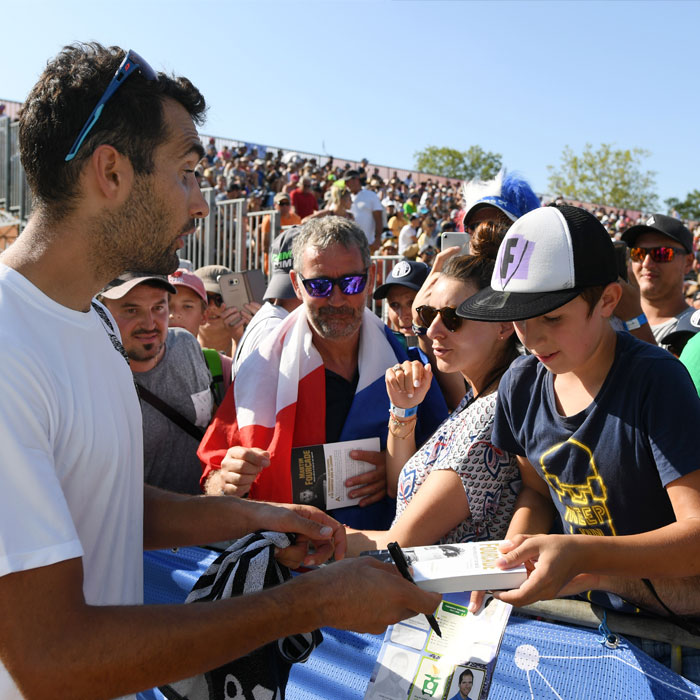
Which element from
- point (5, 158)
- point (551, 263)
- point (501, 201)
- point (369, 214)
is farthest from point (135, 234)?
point (5, 158)

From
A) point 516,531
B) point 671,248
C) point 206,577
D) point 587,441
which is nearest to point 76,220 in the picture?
point 206,577

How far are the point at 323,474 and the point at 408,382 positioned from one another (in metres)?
0.64

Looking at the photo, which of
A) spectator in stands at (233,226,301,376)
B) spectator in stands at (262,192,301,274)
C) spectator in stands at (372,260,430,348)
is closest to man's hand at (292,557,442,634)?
spectator in stands at (233,226,301,376)

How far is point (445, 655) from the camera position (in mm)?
1848

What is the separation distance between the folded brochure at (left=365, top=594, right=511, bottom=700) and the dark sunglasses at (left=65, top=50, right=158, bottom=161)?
Answer: 64.1 inches

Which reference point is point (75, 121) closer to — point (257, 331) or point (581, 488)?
point (581, 488)

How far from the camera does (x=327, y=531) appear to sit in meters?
2.02

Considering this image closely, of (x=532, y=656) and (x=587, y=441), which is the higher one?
(x=587, y=441)

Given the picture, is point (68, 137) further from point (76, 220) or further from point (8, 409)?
point (8, 409)

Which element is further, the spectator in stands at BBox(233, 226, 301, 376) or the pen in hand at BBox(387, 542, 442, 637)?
the spectator in stands at BBox(233, 226, 301, 376)

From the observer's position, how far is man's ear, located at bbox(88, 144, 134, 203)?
1591 millimetres

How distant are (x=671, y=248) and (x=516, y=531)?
10.9ft

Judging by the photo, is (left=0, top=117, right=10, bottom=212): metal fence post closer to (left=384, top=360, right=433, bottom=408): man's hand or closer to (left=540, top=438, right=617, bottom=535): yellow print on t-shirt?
(left=384, top=360, right=433, bottom=408): man's hand

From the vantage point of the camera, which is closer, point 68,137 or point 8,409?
Result: point 8,409
